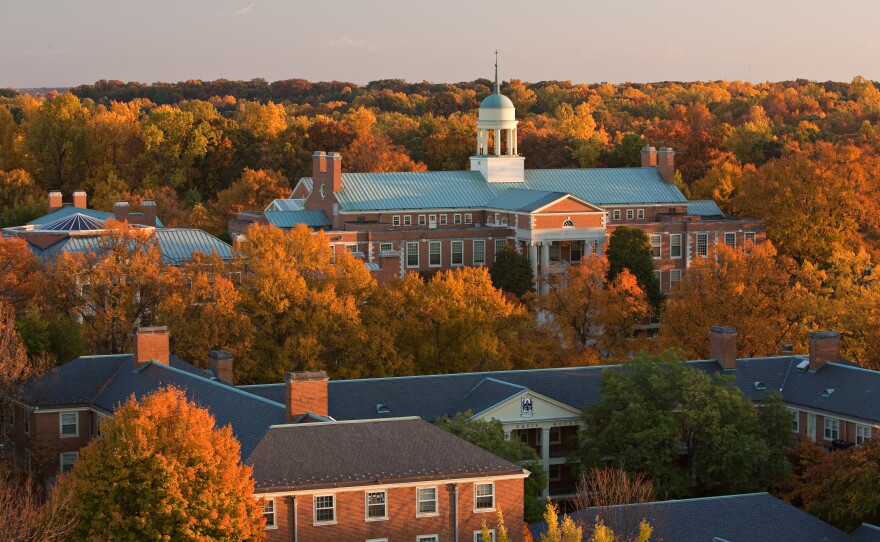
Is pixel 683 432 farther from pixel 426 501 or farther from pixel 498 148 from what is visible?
pixel 498 148

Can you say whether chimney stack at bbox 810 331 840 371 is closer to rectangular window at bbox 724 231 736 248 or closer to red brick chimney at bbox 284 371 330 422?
red brick chimney at bbox 284 371 330 422

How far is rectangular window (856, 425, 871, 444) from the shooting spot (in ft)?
210

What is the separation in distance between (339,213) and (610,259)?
1763cm

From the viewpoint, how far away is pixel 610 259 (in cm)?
10844

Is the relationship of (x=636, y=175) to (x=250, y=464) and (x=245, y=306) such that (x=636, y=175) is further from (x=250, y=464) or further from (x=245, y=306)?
(x=250, y=464)

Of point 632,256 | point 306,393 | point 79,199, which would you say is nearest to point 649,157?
point 632,256

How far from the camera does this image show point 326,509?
50.2 m

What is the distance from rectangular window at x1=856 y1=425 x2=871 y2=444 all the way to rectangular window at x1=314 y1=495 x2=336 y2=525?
74.6 ft

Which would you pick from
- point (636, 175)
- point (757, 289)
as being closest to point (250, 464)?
point (757, 289)

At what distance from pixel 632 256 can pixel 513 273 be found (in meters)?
7.24

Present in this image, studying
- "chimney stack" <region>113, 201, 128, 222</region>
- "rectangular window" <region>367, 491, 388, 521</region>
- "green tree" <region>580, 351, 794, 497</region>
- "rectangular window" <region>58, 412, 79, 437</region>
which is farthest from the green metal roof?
"rectangular window" <region>367, 491, 388, 521</region>

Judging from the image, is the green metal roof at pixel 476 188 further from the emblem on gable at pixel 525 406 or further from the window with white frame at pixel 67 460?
the window with white frame at pixel 67 460

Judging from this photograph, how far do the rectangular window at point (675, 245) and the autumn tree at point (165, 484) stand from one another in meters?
75.2

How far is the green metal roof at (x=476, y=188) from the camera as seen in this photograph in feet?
381
